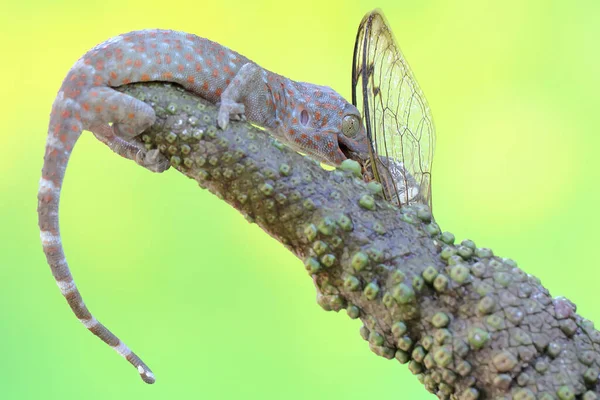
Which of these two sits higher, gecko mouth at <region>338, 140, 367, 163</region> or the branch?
gecko mouth at <region>338, 140, 367, 163</region>

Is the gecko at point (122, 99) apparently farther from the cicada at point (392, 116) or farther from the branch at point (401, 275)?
the cicada at point (392, 116)

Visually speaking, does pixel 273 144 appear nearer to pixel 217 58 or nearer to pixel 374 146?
pixel 374 146

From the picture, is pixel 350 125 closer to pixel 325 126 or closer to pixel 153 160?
pixel 325 126

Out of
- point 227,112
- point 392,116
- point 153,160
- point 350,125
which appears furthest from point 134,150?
point 350,125

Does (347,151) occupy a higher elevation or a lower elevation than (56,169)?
higher

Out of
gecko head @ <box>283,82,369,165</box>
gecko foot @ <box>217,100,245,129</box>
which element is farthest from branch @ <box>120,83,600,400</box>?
gecko head @ <box>283,82,369,165</box>

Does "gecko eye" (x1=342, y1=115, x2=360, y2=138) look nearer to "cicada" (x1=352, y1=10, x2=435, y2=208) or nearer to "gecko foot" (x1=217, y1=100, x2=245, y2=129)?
"cicada" (x1=352, y1=10, x2=435, y2=208)
